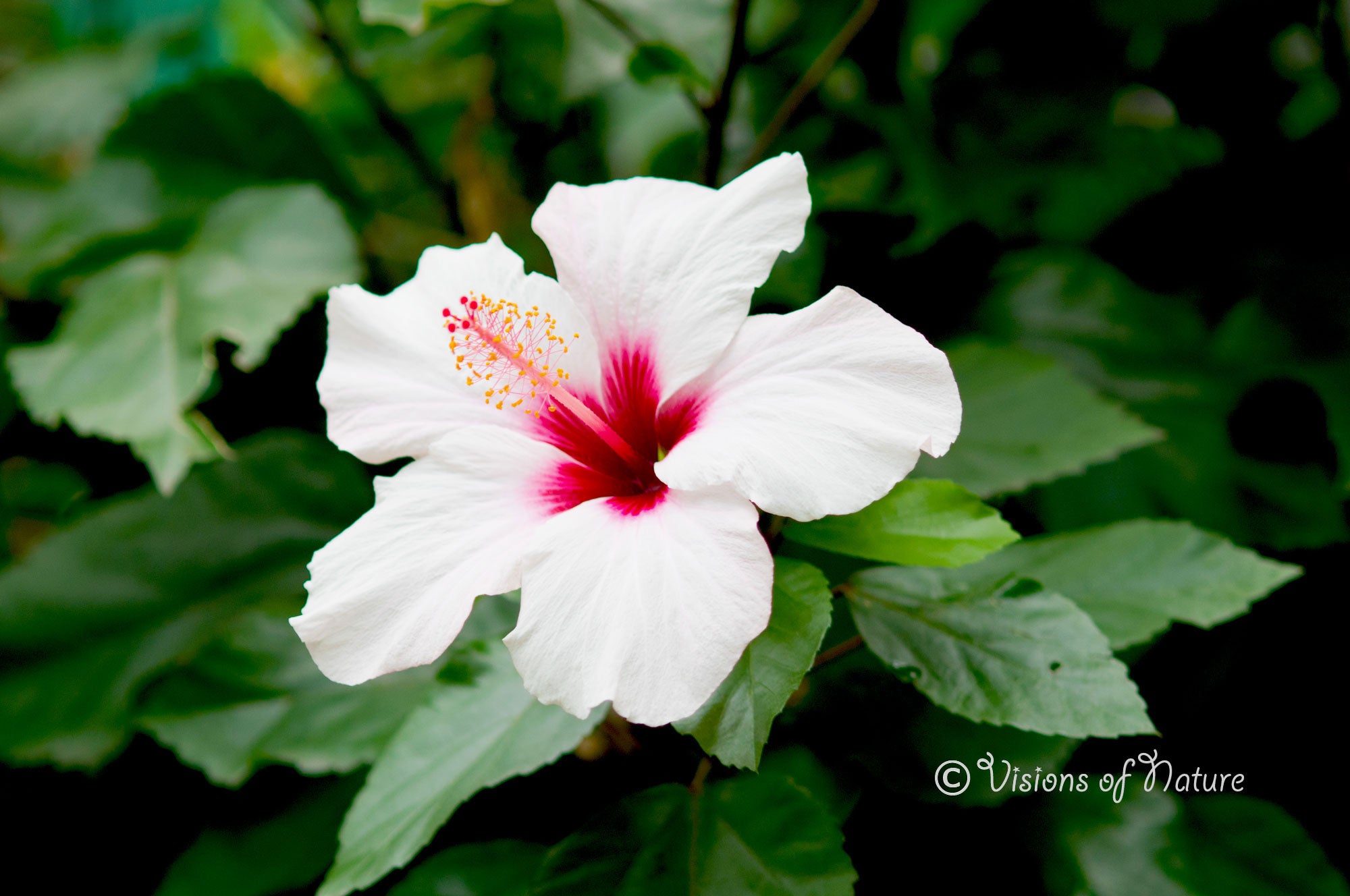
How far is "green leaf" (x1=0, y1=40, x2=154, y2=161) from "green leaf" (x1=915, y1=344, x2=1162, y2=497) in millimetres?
1314

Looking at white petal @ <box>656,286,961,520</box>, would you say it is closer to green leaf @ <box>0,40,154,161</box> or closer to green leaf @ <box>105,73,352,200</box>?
green leaf @ <box>105,73,352,200</box>

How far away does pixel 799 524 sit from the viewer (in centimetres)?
62

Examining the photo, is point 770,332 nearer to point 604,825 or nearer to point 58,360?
point 604,825

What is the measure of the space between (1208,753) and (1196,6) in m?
0.83

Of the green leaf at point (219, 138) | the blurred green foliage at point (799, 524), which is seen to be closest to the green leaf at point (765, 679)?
the blurred green foliage at point (799, 524)

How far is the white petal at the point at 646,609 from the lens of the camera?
45 cm

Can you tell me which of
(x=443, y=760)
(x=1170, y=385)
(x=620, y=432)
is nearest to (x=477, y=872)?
(x=443, y=760)

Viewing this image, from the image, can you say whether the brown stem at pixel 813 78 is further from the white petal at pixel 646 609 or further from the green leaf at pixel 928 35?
the white petal at pixel 646 609

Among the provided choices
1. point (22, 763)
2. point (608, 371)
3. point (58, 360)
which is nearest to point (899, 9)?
point (608, 371)

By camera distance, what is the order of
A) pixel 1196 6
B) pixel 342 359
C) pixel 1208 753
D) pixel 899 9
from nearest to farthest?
pixel 342 359 → pixel 1208 753 → pixel 1196 6 → pixel 899 9

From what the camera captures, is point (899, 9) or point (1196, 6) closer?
point (1196, 6)

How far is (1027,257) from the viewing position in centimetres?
110

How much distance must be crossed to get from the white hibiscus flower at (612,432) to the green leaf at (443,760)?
161mm

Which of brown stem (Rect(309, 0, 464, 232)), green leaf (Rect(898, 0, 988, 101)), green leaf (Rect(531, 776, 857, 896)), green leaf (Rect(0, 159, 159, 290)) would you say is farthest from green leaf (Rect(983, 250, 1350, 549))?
green leaf (Rect(0, 159, 159, 290))
